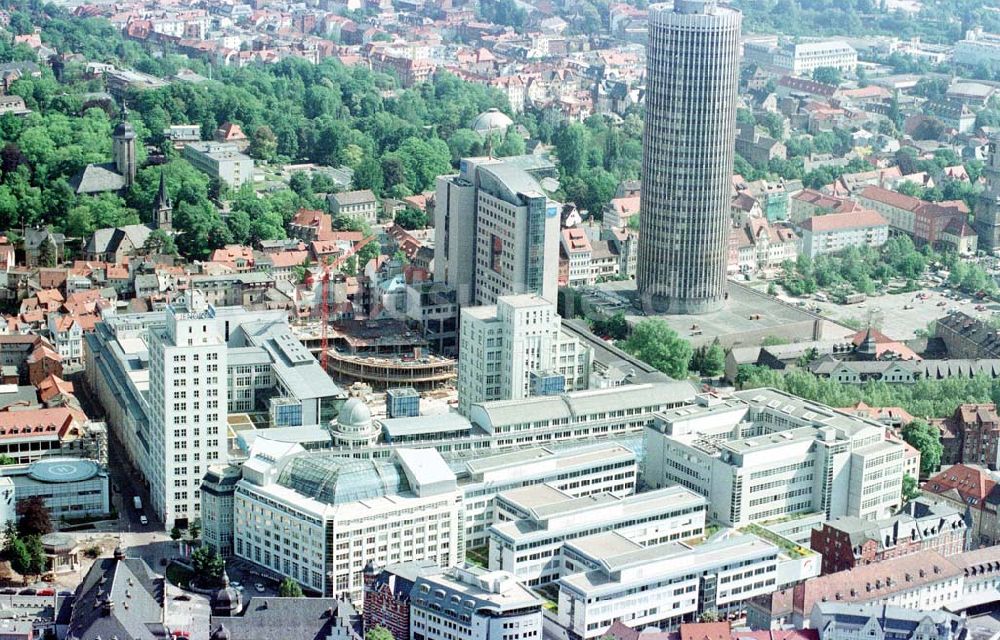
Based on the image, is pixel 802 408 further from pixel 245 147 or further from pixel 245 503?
pixel 245 147

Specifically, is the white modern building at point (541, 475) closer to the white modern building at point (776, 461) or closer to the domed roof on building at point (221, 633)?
the white modern building at point (776, 461)

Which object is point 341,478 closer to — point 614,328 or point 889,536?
point 889,536

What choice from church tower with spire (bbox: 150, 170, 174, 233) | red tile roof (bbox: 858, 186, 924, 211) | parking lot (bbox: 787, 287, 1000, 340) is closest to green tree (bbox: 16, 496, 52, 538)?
church tower with spire (bbox: 150, 170, 174, 233)

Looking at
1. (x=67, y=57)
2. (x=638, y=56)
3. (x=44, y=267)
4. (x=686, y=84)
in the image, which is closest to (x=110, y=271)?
(x=44, y=267)

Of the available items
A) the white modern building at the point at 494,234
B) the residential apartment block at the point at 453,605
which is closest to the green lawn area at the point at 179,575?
the residential apartment block at the point at 453,605

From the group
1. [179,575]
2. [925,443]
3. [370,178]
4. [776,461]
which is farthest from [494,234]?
[370,178]

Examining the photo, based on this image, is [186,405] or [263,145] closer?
[186,405]

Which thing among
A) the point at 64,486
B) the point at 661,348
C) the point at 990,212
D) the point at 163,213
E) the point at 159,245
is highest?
the point at 990,212

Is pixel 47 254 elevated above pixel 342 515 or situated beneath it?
elevated above
